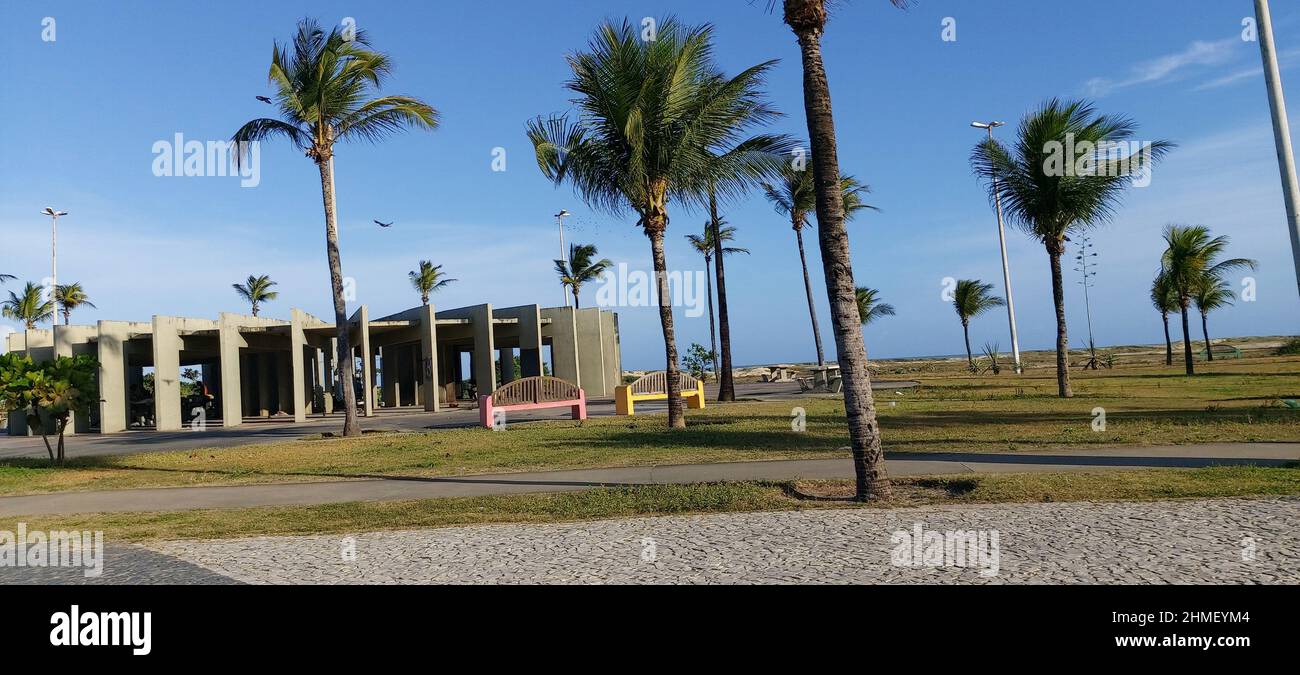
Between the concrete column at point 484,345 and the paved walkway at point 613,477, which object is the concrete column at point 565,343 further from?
the paved walkway at point 613,477

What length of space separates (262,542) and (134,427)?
27968 millimetres

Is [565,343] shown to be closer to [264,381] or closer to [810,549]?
[264,381]

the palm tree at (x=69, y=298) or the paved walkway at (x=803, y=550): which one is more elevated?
the palm tree at (x=69, y=298)

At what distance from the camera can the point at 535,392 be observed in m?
21.6

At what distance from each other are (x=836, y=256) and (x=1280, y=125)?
618cm

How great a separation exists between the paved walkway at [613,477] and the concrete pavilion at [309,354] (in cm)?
1611

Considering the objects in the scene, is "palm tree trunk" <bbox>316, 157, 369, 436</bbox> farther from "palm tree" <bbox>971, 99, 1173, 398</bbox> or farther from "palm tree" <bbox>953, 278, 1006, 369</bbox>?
"palm tree" <bbox>953, 278, 1006, 369</bbox>

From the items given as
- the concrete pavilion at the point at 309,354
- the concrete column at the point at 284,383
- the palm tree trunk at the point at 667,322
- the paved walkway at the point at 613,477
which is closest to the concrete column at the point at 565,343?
the concrete pavilion at the point at 309,354

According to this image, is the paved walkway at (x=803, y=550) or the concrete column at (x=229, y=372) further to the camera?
the concrete column at (x=229, y=372)

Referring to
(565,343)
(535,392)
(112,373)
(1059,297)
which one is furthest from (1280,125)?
(112,373)

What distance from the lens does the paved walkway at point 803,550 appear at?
5.60 metres
